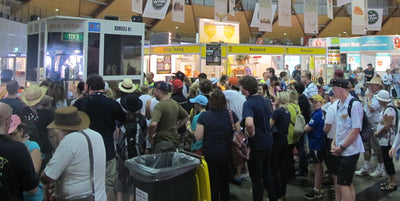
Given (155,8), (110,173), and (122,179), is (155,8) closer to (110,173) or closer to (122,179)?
(122,179)

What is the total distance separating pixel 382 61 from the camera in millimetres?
20234

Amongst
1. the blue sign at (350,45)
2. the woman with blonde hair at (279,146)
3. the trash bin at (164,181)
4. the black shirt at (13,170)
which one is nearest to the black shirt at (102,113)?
the trash bin at (164,181)

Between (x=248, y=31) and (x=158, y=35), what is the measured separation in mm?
14652

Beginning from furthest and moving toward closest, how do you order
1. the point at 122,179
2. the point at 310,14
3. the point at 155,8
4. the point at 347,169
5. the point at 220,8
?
the point at 310,14
the point at 220,8
the point at 155,8
the point at 122,179
the point at 347,169

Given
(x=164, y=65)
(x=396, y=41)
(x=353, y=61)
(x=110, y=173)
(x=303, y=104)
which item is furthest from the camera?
(x=353, y=61)

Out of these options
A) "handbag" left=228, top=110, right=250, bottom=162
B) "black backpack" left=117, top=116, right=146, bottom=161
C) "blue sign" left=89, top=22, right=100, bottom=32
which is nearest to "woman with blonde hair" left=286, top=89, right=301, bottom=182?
"handbag" left=228, top=110, right=250, bottom=162

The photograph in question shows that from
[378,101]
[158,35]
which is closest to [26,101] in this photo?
[378,101]

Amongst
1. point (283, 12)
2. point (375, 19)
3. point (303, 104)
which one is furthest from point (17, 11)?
point (375, 19)

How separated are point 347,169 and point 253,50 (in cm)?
896

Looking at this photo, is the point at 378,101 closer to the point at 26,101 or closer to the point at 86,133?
the point at 86,133

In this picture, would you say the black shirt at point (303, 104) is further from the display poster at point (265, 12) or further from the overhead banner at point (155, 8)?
the display poster at point (265, 12)

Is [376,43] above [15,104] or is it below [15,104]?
above

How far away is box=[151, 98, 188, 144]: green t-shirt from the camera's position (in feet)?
12.4

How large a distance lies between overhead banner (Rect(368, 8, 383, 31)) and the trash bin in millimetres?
15802
